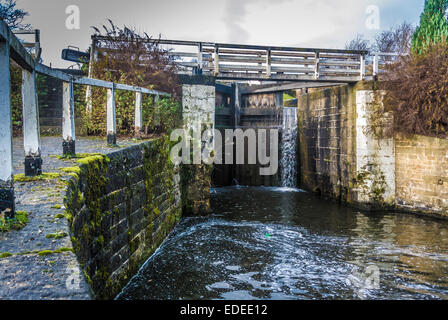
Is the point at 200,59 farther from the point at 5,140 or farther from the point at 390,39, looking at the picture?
the point at 390,39

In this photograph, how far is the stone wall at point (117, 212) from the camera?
3160 millimetres

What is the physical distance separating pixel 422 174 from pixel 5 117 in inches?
394

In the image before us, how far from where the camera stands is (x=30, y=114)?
9.70ft

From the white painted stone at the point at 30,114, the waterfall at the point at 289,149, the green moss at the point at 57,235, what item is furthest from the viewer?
the waterfall at the point at 289,149

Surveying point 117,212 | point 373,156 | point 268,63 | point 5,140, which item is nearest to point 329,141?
point 373,156

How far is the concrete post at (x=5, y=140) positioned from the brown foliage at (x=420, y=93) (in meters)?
9.75

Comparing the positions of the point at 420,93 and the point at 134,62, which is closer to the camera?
the point at 134,62

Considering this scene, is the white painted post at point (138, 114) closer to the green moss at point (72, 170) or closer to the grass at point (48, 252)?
the green moss at point (72, 170)

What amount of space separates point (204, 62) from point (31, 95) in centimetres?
750

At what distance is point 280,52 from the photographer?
34.6 feet

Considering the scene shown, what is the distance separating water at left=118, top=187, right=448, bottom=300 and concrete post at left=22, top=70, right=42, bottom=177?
2.14 meters

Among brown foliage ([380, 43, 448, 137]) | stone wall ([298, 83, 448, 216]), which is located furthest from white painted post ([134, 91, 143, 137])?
brown foliage ([380, 43, 448, 137])

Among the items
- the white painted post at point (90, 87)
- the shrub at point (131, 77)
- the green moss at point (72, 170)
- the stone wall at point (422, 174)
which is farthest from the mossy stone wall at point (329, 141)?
the green moss at point (72, 170)

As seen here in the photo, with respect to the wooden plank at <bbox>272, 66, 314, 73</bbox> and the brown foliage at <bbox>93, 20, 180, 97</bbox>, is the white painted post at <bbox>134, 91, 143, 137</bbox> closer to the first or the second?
the brown foliage at <bbox>93, 20, 180, 97</bbox>
